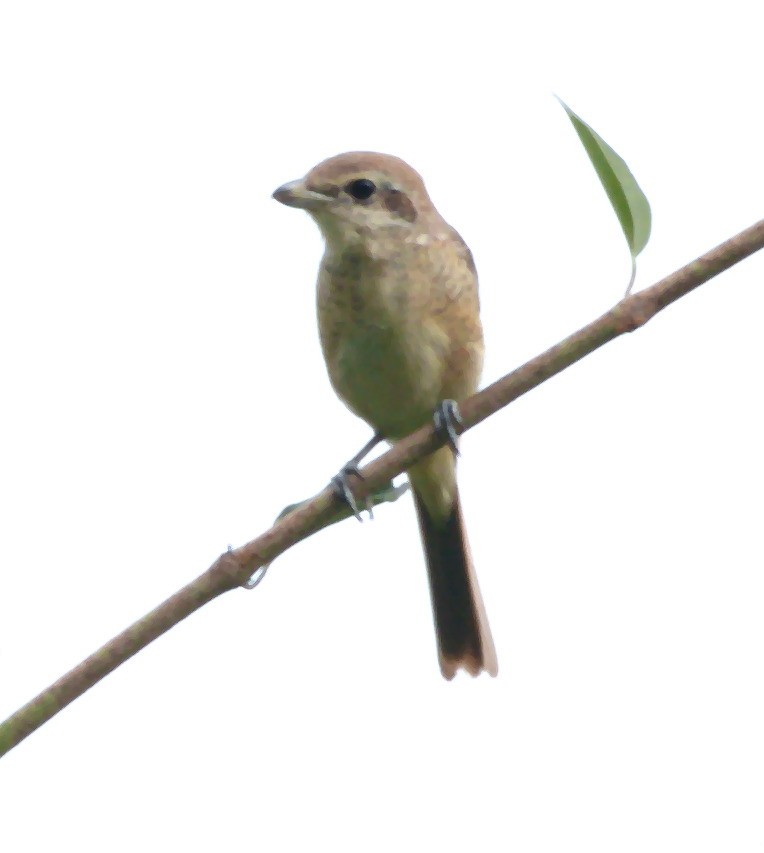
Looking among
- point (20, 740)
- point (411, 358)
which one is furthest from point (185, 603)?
point (411, 358)

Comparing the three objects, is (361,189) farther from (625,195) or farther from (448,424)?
(625,195)

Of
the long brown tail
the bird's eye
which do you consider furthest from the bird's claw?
the long brown tail

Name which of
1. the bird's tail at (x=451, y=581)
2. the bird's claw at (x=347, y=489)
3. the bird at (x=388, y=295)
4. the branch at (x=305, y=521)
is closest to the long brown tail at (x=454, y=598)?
the bird's tail at (x=451, y=581)

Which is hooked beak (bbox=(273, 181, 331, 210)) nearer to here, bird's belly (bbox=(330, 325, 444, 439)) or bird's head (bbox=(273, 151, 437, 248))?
bird's head (bbox=(273, 151, 437, 248))

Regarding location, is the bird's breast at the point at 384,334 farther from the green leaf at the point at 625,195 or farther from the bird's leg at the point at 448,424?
the green leaf at the point at 625,195

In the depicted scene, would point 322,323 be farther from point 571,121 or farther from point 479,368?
point 571,121

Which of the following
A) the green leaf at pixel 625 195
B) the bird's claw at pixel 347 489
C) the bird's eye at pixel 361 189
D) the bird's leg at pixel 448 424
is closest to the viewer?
the green leaf at pixel 625 195

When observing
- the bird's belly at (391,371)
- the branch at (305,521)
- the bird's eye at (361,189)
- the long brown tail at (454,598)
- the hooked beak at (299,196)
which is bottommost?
the branch at (305,521)
